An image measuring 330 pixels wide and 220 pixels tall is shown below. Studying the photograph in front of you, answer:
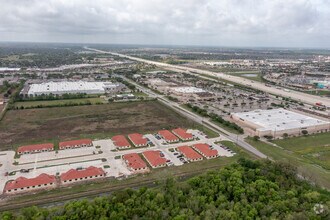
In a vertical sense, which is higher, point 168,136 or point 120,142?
point 168,136

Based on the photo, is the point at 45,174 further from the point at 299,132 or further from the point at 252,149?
the point at 299,132

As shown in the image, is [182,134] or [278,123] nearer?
[182,134]

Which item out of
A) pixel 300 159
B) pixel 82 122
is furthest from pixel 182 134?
pixel 82 122

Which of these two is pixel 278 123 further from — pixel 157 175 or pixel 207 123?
pixel 157 175

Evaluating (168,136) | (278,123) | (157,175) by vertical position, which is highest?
(278,123)

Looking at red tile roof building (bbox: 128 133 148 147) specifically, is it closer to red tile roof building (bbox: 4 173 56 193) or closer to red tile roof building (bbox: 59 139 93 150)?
red tile roof building (bbox: 59 139 93 150)
